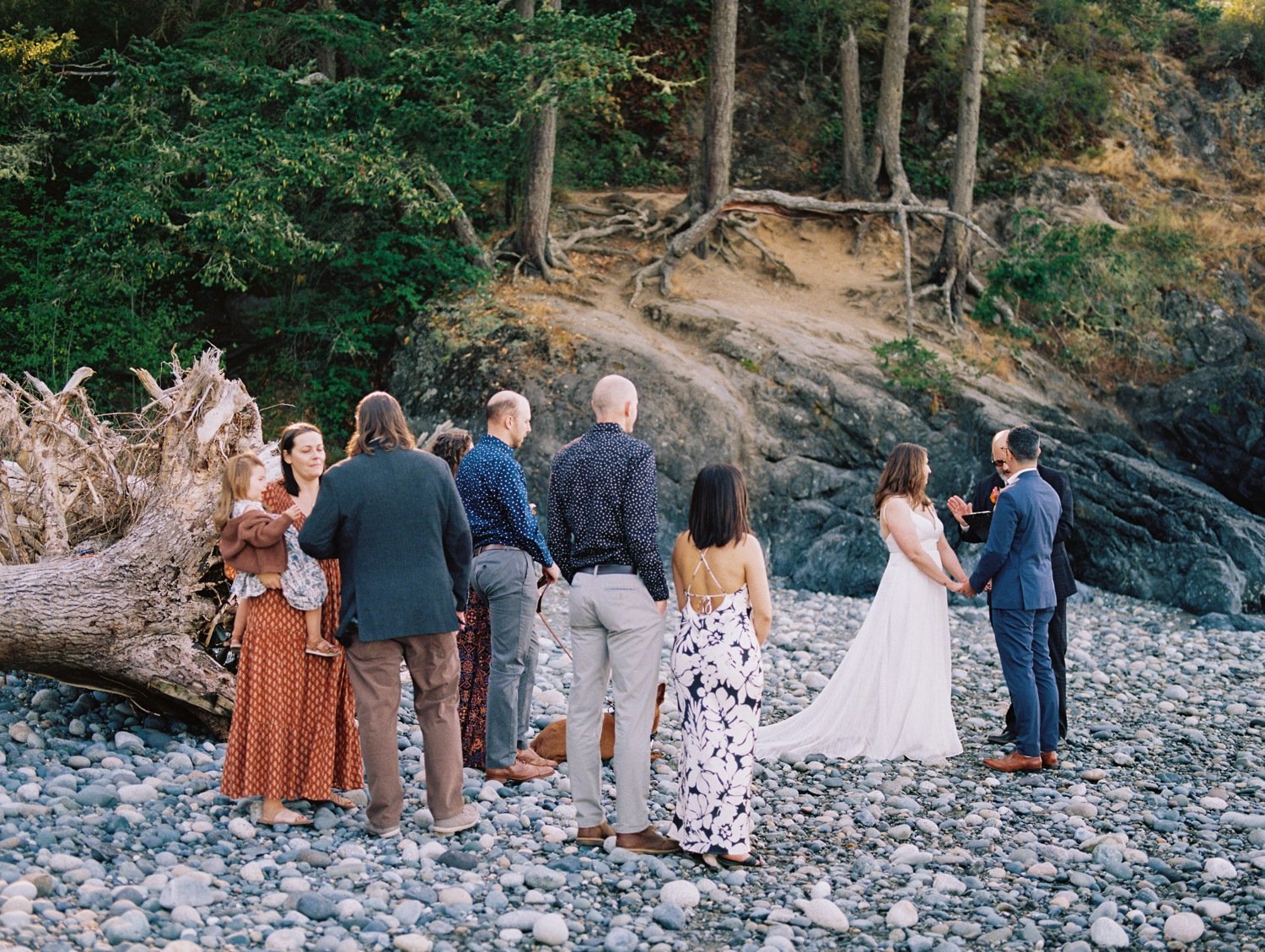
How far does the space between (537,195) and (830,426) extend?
5696 millimetres

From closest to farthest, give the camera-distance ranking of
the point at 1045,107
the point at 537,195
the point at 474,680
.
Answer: the point at 474,680 < the point at 537,195 < the point at 1045,107

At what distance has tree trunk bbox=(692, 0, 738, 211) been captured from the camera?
1897cm

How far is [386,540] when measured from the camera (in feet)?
18.1

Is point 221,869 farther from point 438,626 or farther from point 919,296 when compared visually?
point 919,296

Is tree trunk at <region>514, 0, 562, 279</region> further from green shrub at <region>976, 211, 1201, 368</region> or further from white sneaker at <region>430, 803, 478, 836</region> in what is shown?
white sneaker at <region>430, 803, 478, 836</region>

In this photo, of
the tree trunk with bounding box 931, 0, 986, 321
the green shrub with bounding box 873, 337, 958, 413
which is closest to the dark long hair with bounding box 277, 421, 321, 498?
the green shrub with bounding box 873, 337, 958, 413

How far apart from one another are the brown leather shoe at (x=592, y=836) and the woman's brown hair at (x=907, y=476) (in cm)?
285

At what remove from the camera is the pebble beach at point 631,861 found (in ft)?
15.8

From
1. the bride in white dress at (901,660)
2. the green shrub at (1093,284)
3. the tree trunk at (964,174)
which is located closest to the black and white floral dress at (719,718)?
the bride in white dress at (901,660)

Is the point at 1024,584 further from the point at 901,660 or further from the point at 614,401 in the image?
the point at 614,401

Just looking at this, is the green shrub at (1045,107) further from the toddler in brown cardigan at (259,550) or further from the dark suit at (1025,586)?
the toddler in brown cardigan at (259,550)

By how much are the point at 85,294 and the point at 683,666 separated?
43.5 feet

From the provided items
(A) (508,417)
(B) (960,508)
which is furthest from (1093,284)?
(A) (508,417)

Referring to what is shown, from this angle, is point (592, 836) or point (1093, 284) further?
point (1093, 284)
